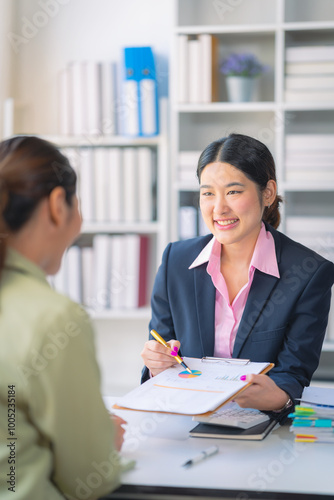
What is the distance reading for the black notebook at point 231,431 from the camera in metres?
1.37

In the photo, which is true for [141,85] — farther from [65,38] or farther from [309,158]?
[309,158]

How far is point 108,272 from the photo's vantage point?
3.17 meters

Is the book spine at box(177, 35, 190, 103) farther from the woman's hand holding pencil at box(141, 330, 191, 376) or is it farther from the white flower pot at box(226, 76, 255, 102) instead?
the woman's hand holding pencil at box(141, 330, 191, 376)


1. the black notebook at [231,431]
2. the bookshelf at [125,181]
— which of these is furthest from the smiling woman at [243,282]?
the bookshelf at [125,181]

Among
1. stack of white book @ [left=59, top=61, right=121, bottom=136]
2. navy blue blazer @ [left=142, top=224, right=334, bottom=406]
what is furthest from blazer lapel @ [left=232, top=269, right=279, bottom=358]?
stack of white book @ [left=59, top=61, right=121, bottom=136]

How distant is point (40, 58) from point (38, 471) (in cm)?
283

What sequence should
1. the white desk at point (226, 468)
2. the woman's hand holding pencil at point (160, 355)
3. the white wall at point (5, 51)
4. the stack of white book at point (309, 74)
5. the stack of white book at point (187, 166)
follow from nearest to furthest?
the white desk at point (226, 468), the woman's hand holding pencil at point (160, 355), the stack of white book at point (309, 74), the stack of white book at point (187, 166), the white wall at point (5, 51)

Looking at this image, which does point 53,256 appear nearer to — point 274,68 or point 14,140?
point 14,140

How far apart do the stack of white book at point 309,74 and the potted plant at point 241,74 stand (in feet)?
0.58

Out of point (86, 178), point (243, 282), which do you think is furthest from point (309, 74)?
point (243, 282)

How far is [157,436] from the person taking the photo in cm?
140

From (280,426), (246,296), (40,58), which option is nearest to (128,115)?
(40,58)

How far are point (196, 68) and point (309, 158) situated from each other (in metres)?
0.67

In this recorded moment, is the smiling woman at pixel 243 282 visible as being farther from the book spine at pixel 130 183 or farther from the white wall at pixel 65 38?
the white wall at pixel 65 38
